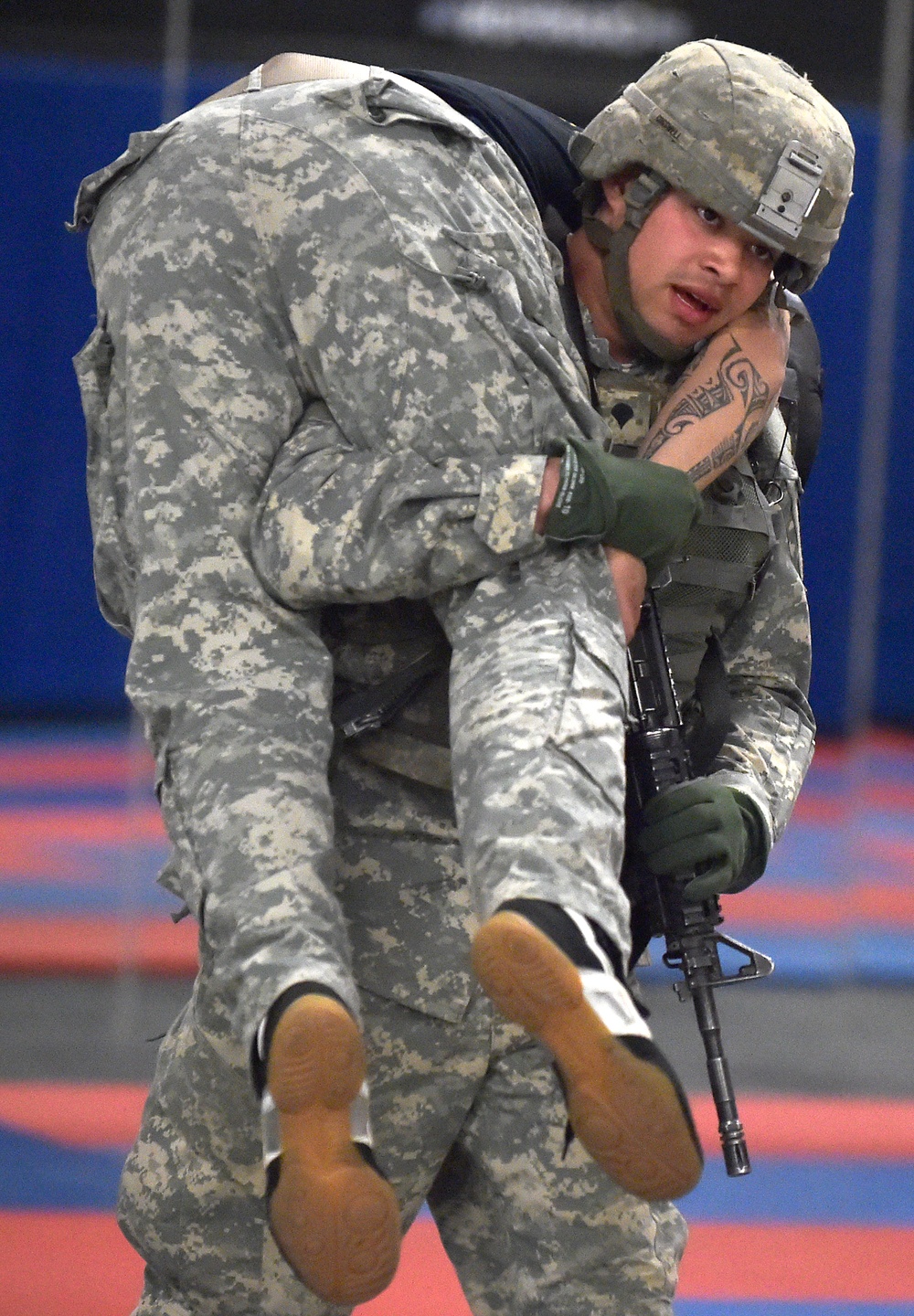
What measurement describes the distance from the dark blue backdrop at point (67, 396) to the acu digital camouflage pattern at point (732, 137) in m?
4.36

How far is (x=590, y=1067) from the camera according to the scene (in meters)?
1.40

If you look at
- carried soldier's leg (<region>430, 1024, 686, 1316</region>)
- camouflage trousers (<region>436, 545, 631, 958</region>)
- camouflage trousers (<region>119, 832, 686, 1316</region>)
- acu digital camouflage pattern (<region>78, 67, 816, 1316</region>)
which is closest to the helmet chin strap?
acu digital camouflage pattern (<region>78, 67, 816, 1316</region>)

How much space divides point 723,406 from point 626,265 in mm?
200

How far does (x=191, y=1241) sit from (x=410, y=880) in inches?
16.3

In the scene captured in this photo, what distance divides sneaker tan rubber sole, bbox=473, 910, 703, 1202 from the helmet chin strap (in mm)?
854

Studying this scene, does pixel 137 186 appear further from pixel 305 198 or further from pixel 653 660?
pixel 653 660

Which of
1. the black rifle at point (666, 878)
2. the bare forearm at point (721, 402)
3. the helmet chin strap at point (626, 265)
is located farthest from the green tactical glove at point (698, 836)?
the helmet chin strap at point (626, 265)

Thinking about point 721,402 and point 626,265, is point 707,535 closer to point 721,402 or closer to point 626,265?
point 721,402

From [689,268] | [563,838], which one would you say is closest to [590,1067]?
[563,838]

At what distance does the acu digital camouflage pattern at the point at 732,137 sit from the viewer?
1963 millimetres

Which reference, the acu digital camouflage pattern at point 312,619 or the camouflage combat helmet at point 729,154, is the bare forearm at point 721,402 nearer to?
the camouflage combat helmet at point 729,154

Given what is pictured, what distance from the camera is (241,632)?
1712 millimetres

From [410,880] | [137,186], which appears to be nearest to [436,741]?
[410,880]

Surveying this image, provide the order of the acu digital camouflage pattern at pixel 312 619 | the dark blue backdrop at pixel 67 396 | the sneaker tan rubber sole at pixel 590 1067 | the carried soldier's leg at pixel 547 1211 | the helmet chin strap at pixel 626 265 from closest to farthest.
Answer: the sneaker tan rubber sole at pixel 590 1067
the acu digital camouflage pattern at pixel 312 619
the carried soldier's leg at pixel 547 1211
the helmet chin strap at pixel 626 265
the dark blue backdrop at pixel 67 396
